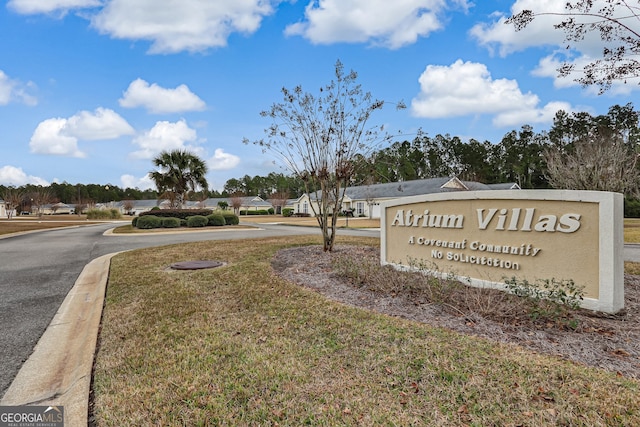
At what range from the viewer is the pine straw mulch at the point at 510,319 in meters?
3.25

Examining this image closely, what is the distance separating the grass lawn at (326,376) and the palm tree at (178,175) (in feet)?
79.4

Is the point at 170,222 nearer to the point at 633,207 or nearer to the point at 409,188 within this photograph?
the point at 409,188

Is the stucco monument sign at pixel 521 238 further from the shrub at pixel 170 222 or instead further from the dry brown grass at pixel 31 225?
the dry brown grass at pixel 31 225

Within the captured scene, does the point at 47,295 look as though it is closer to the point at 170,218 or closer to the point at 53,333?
the point at 53,333

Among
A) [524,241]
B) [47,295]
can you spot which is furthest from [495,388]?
[47,295]

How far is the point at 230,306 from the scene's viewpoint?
4852 mm

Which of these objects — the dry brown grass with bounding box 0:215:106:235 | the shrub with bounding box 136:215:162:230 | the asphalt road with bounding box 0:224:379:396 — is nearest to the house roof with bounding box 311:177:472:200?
the shrub with bounding box 136:215:162:230

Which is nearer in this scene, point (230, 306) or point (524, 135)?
point (230, 306)

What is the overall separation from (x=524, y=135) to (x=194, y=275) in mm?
53199

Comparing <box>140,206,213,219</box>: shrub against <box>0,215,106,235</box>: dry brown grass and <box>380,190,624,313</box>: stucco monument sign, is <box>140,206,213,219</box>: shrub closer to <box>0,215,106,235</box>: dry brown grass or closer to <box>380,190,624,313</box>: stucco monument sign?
<box>0,215,106,235</box>: dry brown grass

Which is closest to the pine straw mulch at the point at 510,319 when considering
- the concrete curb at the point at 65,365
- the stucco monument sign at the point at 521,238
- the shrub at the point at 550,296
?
the shrub at the point at 550,296

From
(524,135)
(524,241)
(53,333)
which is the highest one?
(524,135)

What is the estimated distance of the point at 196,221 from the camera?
Answer: 23.1 m

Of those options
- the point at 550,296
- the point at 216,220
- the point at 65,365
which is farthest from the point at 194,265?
the point at 216,220
